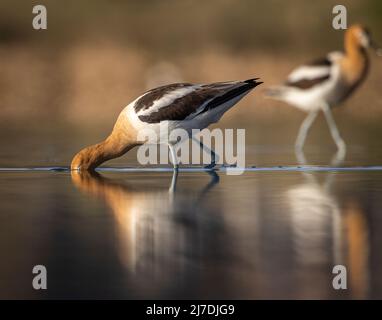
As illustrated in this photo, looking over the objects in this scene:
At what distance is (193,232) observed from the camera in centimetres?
880

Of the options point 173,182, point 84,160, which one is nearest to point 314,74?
point 84,160

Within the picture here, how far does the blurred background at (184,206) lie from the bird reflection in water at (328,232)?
0.05 feet

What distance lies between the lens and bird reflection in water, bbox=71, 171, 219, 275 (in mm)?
7930

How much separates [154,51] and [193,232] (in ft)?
74.4

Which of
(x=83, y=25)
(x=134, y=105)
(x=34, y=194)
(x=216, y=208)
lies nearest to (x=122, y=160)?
(x=134, y=105)

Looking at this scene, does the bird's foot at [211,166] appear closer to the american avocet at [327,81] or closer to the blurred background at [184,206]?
the blurred background at [184,206]

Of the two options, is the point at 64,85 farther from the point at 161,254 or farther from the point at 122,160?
the point at 161,254

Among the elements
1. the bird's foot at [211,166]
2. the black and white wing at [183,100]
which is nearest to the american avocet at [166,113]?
the black and white wing at [183,100]

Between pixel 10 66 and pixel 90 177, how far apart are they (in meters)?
18.3

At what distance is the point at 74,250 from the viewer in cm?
809

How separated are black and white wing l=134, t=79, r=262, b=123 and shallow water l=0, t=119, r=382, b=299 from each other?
0.75m

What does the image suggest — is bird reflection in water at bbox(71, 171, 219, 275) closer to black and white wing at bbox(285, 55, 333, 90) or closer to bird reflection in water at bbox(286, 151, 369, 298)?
bird reflection in water at bbox(286, 151, 369, 298)

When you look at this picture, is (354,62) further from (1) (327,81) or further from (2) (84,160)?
(2) (84,160)

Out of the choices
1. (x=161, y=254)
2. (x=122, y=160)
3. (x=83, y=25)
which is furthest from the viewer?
(x=83, y=25)
